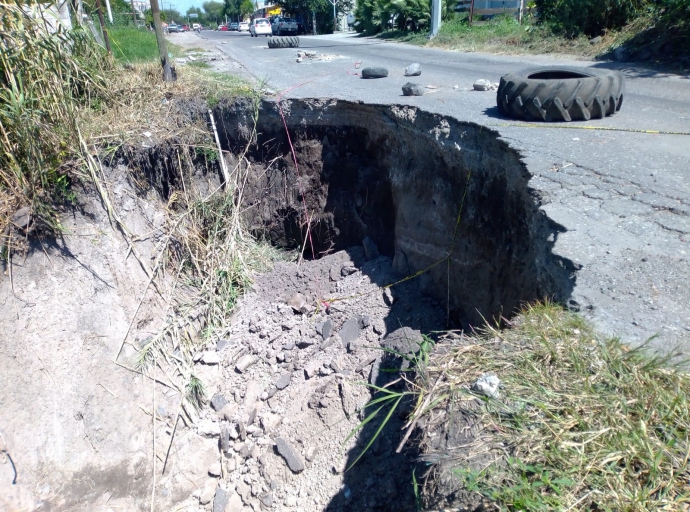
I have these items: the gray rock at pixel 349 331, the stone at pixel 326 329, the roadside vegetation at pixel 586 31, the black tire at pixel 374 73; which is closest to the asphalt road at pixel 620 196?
the black tire at pixel 374 73

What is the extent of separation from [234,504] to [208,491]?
1.03ft

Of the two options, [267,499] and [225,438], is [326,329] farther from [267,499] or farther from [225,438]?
[267,499]

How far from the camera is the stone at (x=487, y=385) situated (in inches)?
76.7

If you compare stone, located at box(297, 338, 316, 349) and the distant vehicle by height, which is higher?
the distant vehicle

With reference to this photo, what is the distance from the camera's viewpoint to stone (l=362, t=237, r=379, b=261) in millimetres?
5984

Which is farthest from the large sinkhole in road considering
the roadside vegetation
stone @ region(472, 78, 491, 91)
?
the roadside vegetation

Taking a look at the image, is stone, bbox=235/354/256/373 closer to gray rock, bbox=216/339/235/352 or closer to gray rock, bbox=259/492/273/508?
gray rock, bbox=216/339/235/352

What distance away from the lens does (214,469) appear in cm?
439

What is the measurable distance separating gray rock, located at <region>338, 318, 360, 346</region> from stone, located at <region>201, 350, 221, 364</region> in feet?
4.32

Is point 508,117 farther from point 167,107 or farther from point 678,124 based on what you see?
point 167,107

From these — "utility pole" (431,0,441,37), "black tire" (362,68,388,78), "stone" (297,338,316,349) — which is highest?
"utility pole" (431,0,441,37)

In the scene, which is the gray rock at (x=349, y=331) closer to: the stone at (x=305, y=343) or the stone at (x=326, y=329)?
the stone at (x=326, y=329)

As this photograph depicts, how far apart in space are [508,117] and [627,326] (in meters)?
3.07

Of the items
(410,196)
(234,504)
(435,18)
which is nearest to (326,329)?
(410,196)
